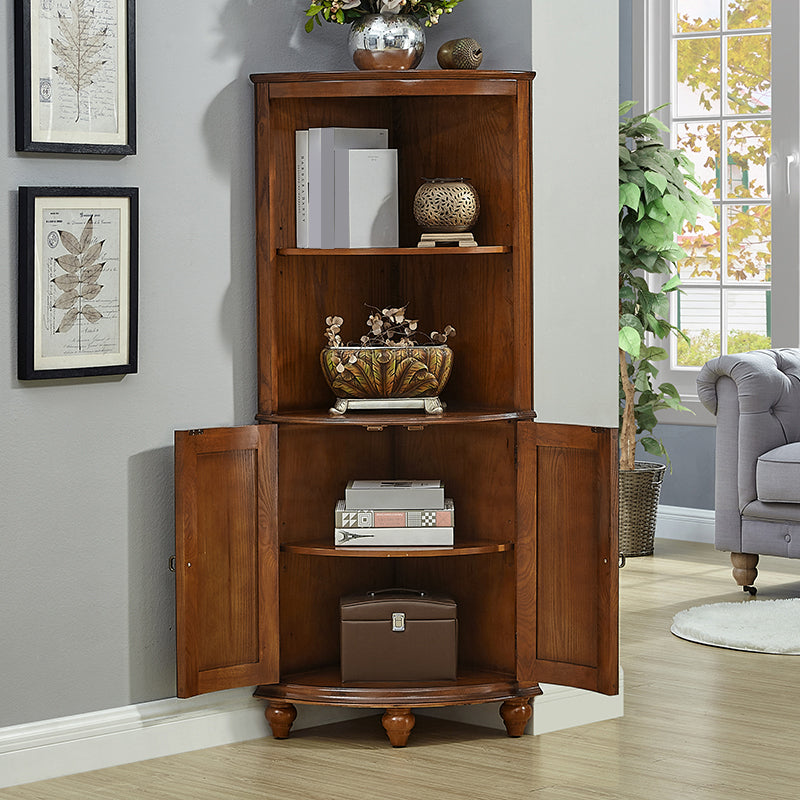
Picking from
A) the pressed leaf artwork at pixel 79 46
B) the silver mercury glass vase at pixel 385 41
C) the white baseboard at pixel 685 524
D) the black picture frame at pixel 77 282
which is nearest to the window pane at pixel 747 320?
the white baseboard at pixel 685 524

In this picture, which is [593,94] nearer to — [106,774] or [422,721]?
[422,721]

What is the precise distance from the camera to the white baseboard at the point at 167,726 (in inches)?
125

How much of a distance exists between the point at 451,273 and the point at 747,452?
1871 mm

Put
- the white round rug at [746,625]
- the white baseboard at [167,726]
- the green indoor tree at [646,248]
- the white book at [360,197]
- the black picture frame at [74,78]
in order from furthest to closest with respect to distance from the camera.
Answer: the green indoor tree at [646,248] → the white round rug at [746,625] → the white book at [360,197] → the white baseboard at [167,726] → the black picture frame at [74,78]

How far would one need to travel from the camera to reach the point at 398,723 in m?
3.39

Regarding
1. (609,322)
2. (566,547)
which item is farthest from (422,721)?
(609,322)

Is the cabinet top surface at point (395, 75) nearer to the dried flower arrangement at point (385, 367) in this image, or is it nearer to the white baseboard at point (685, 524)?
the dried flower arrangement at point (385, 367)

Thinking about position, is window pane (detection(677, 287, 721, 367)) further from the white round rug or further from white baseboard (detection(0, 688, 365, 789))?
white baseboard (detection(0, 688, 365, 789))

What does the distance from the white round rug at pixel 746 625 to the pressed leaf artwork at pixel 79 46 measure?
8.18 feet

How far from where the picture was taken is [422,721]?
12.0 feet

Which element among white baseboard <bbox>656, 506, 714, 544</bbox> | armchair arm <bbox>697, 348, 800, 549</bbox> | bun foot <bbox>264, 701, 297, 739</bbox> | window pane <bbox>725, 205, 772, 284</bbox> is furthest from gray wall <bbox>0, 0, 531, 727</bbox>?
white baseboard <bbox>656, 506, 714, 544</bbox>

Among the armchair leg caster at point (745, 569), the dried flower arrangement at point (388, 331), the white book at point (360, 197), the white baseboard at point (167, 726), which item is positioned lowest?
Answer: the white baseboard at point (167, 726)

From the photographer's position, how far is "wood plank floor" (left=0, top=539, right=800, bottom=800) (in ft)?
10.2

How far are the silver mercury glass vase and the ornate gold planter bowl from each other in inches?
26.3
